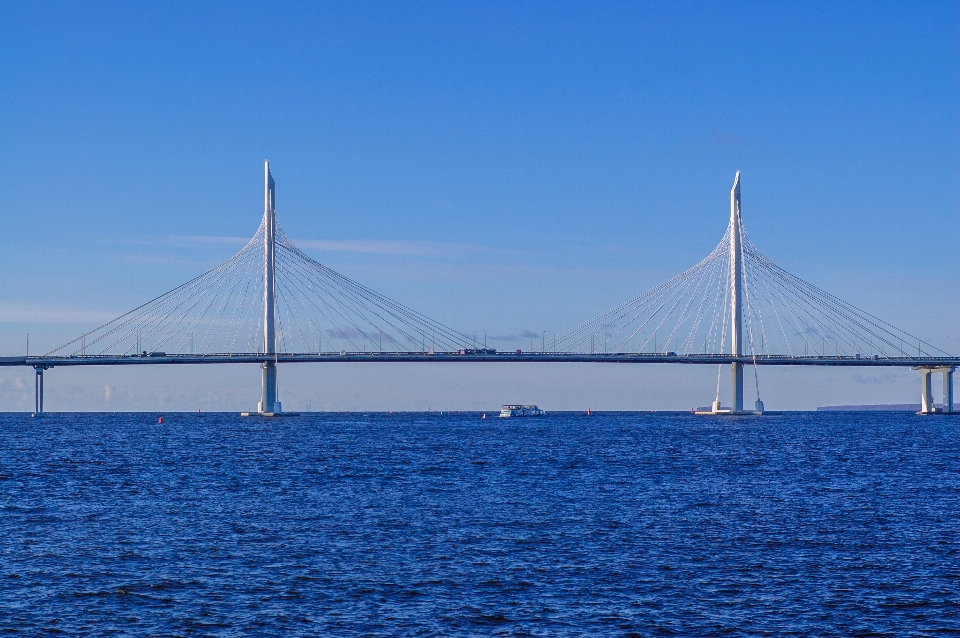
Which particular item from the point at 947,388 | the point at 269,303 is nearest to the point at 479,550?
the point at 269,303

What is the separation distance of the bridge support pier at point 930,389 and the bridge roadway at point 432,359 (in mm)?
18571

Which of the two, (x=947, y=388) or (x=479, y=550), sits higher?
(x=947, y=388)

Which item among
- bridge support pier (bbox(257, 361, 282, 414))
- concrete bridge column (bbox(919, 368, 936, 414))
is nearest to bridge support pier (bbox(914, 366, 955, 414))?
concrete bridge column (bbox(919, 368, 936, 414))

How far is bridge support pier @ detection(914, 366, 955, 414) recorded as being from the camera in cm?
16212

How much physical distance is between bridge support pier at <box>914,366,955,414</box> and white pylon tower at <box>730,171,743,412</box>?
3490cm

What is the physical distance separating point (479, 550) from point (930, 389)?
524ft

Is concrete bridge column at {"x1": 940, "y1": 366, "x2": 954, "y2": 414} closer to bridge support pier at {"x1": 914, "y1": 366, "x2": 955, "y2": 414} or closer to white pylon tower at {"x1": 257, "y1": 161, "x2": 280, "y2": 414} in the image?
bridge support pier at {"x1": 914, "y1": 366, "x2": 955, "y2": 414}

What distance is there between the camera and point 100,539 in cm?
3291

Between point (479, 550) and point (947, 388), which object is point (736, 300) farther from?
point (479, 550)

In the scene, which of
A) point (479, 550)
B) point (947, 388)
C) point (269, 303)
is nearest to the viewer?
point (479, 550)

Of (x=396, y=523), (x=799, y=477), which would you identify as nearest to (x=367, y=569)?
(x=396, y=523)

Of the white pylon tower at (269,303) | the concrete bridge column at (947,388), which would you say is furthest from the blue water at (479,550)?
the concrete bridge column at (947,388)

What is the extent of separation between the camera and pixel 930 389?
175 meters

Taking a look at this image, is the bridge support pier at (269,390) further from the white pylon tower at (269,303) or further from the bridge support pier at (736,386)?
the bridge support pier at (736,386)
